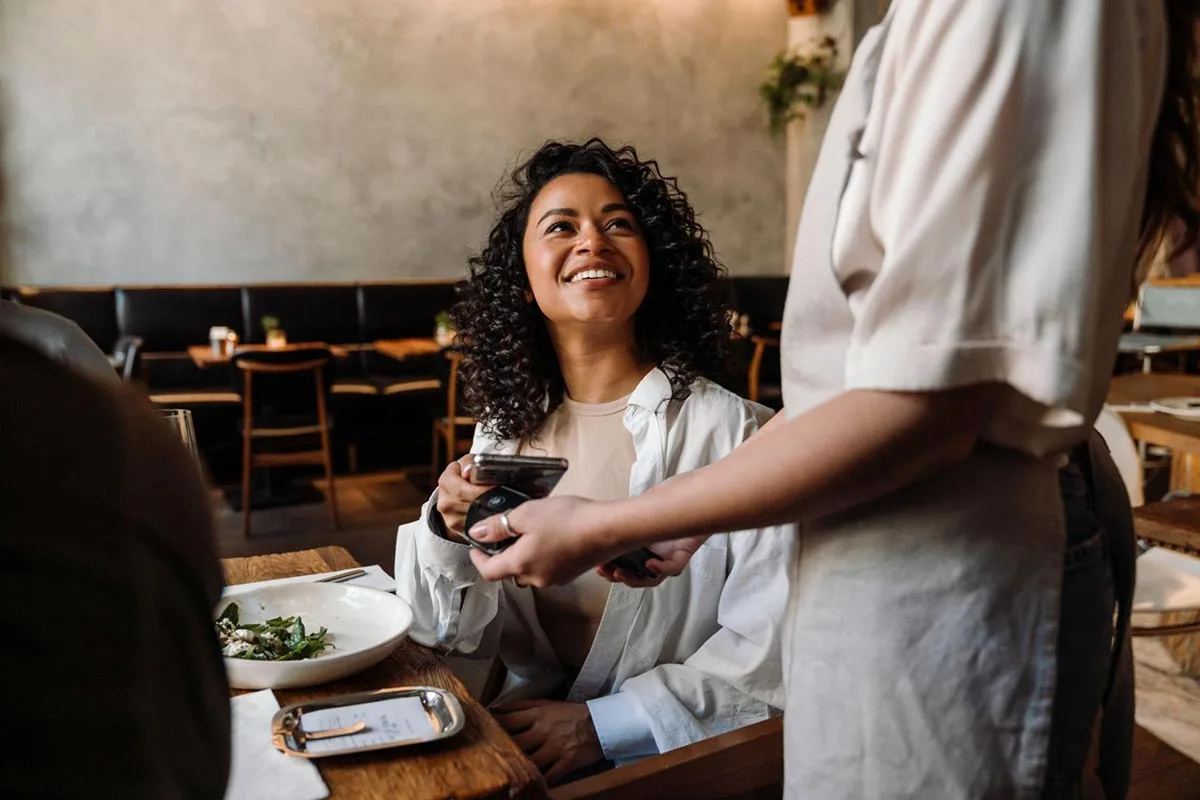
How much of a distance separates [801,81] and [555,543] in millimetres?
8401

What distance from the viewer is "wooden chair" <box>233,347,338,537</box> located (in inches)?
196

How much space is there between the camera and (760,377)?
700 centimetres

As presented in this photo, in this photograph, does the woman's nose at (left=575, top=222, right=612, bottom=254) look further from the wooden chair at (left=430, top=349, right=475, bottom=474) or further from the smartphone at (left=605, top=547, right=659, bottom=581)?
the wooden chair at (left=430, top=349, right=475, bottom=474)

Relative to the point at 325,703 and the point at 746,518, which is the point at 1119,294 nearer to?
the point at 746,518

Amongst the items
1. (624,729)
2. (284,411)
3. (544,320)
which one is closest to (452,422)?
(284,411)

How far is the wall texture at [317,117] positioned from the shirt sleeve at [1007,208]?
7.16 metres

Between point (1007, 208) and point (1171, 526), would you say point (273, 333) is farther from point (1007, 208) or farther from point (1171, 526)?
point (1007, 208)

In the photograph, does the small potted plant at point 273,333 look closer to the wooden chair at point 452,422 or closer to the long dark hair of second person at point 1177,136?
the wooden chair at point 452,422

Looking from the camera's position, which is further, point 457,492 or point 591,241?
point 591,241

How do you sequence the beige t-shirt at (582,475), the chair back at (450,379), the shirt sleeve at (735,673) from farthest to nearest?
the chair back at (450,379) → the beige t-shirt at (582,475) → the shirt sleeve at (735,673)

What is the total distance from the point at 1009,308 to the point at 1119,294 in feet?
0.46

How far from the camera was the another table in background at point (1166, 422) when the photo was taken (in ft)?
9.08

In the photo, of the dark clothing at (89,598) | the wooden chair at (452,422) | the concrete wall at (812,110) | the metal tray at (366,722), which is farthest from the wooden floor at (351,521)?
the concrete wall at (812,110)

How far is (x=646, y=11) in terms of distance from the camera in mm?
8312
